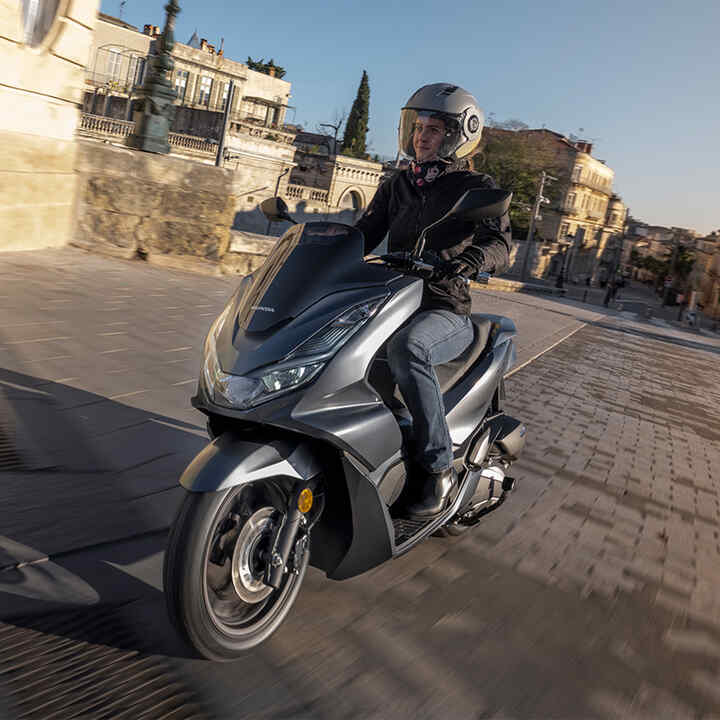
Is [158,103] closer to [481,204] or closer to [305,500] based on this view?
[481,204]

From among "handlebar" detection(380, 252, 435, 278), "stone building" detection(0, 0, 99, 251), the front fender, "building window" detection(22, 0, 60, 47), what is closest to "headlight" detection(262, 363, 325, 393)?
the front fender

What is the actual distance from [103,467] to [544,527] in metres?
2.27

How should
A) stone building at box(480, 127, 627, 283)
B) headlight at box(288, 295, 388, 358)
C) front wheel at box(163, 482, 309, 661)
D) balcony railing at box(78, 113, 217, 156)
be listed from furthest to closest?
1. stone building at box(480, 127, 627, 283)
2. balcony railing at box(78, 113, 217, 156)
3. headlight at box(288, 295, 388, 358)
4. front wheel at box(163, 482, 309, 661)

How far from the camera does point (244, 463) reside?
2227 millimetres

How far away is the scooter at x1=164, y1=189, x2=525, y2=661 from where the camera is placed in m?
2.22

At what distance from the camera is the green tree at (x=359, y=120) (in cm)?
7775

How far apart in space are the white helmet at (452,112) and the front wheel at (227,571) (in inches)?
65.3

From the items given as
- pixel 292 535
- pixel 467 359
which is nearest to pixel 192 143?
pixel 467 359

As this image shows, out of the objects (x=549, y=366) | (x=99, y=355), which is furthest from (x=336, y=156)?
(x=99, y=355)

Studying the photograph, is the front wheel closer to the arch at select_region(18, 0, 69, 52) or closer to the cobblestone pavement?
the cobblestone pavement

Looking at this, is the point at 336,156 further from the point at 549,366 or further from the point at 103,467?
the point at 103,467

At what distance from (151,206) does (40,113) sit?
1.52 m

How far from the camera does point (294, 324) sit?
249 centimetres

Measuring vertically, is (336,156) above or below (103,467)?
above
